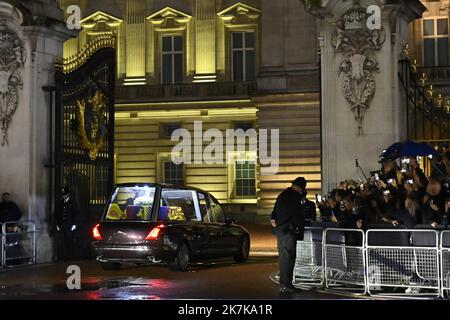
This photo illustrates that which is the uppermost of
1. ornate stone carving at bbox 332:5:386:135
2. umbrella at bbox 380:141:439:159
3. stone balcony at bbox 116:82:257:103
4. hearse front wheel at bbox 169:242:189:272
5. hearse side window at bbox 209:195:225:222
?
stone balcony at bbox 116:82:257:103

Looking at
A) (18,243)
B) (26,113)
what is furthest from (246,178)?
(18,243)

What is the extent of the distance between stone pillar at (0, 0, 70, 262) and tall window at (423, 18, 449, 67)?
27.2m

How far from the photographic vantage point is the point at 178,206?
19.8m

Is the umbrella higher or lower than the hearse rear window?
higher

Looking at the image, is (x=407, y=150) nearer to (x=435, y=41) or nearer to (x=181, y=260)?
(x=181, y=260)

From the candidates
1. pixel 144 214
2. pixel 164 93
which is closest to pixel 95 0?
pixel 164 93

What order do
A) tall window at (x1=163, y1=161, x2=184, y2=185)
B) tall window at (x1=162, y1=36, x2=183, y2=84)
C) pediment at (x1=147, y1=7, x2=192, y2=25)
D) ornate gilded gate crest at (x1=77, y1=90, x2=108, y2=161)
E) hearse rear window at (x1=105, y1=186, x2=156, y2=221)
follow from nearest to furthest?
hearse rear window at (x1=105, y1=186, x2=156, y2=221)
ornate gilded gate crest at (x1=77, y1=90, x2=108, y2=161)
tall window at (x1=163, y1=161, x2=184, y2=185)
tall window at (x1=162, y1=36, x2=183, y2=84)
pediment at (x1=147, y1=7, x2=192, y2=25)

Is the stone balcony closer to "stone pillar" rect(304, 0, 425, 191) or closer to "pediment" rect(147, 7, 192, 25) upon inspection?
"pediment" rect(147, 7, 192, 25)

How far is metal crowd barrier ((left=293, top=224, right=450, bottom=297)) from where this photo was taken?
1371cm

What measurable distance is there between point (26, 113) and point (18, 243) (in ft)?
9.56

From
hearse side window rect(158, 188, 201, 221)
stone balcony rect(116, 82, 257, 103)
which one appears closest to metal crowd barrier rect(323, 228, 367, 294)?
hearse side window rect(158, 188, 201, 221)

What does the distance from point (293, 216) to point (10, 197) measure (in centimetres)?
864

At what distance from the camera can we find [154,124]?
49812 mm

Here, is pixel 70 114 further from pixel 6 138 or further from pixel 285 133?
pixel 285 133
